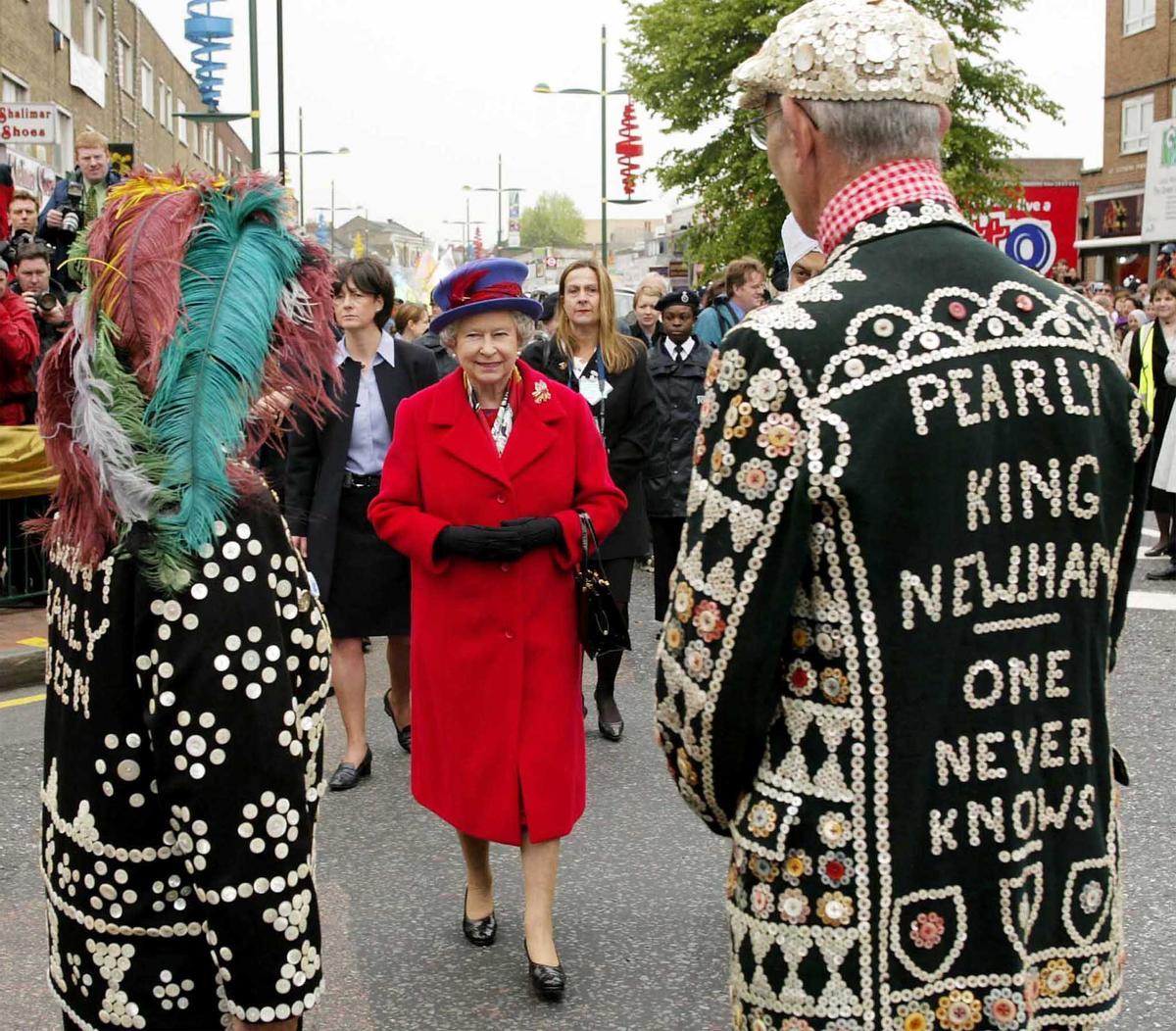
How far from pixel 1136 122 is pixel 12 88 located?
3120 cm

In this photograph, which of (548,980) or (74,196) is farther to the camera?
(74,196)

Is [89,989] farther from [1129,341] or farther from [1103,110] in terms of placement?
[1103,110]

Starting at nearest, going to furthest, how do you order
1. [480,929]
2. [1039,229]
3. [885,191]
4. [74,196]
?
[885,191], [480,929], [74,196], [1039,229]

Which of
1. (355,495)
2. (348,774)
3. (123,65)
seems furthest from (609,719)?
(123,65)

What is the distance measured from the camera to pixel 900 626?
1789 mm

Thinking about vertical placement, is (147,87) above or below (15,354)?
above

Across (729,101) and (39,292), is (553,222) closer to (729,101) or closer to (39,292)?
(729,101)

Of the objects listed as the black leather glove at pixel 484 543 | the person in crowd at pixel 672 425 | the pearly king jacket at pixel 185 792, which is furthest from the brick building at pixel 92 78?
the pearly king jacket at pixel 185 792

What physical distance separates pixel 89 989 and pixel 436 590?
5.65 ft

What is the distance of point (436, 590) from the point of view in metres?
3.98

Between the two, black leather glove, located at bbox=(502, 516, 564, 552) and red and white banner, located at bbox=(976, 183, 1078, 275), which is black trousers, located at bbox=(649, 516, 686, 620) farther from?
black leather glove, located at bbox=(502, 516, 564, 552)

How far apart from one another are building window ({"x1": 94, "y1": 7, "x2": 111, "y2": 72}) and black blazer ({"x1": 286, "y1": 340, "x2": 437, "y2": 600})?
2989 cm

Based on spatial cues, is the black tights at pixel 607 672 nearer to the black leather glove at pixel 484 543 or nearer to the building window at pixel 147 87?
the black leather glove at pixel 484 543

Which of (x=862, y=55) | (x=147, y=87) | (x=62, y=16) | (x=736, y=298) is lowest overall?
(x=862, y=55)
